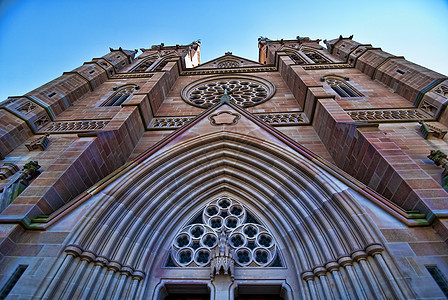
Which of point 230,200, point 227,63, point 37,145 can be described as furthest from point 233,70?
point 37,145

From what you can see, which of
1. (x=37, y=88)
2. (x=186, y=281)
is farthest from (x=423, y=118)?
(x=37, y=88)

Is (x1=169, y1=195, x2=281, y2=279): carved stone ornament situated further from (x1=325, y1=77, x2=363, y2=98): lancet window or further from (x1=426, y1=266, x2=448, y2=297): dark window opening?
(x1=325, y1=77, x2=363, y2=98): lancet window

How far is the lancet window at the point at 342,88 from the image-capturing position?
32.9 feet

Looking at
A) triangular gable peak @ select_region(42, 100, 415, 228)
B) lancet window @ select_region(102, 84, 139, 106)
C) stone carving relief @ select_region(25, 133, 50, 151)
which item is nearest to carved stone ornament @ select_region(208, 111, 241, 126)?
triangular gable peak @ select_region(42, 100, 415, 228)

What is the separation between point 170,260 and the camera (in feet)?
16.7

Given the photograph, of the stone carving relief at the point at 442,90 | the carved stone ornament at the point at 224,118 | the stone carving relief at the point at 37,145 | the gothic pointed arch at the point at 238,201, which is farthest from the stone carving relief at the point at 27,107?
the stone carving relief at the point at 442,90

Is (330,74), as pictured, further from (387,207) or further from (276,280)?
(276,280)

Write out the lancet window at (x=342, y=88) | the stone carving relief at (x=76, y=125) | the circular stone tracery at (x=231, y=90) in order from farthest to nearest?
the circular stone tracery at (x=231, y=90) → the lancet window at (x=342, y=88) → the stone carving relief at (x=76, y=125)

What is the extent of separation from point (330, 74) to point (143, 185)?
35.4ft

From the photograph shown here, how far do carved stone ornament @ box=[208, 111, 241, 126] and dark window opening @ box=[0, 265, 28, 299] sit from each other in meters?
5.19

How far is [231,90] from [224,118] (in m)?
5.43

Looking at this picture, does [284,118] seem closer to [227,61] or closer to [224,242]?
[224,242]

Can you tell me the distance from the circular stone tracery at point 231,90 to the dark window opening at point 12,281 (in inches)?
307

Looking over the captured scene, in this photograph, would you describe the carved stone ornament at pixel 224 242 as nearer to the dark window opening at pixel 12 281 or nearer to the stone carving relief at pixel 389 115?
the dark window opening at pixel 12 281
